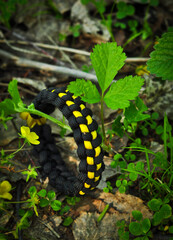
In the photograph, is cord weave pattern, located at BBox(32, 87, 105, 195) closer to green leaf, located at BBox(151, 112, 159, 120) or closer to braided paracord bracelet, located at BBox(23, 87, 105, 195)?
braided paracord bracelet, located at BBox(23, 87, 105, 195)

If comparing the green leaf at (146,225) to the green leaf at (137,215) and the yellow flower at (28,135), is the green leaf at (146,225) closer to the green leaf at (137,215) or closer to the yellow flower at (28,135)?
the green leaf at (137,215)

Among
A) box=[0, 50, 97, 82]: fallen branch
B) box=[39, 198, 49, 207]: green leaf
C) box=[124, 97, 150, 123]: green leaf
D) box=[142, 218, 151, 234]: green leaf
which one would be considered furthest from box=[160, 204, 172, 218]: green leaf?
box=[0, 50, 97, 82]: fallen branch

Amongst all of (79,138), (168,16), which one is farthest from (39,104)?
(168,16)

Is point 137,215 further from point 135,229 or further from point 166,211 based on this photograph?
point 166,211

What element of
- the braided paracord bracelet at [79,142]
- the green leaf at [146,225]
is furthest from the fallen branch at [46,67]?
the green leaf at [146,225]

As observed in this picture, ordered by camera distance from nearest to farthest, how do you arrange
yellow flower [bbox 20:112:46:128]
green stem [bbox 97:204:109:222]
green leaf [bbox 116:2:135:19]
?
1. green stem [bbox 97:204:109:222]
2. yellow flower [bbox 20:112:46:128]
3. green leaf [bbox 116:2:135:19]

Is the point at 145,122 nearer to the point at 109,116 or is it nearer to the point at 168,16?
the point at 109,116

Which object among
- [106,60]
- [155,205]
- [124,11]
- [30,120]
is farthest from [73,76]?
[155,205]
